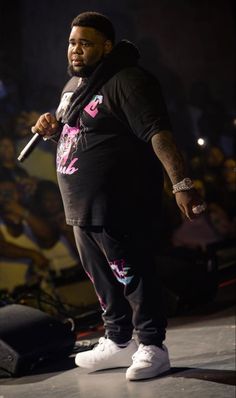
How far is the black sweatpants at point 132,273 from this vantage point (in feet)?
9.41

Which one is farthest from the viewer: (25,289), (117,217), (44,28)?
(44,28)

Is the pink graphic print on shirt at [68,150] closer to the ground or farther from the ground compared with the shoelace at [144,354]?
farther from the ground

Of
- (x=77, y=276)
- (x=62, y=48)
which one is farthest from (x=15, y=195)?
(x=62, y=48)

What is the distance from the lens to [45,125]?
292 centimetres

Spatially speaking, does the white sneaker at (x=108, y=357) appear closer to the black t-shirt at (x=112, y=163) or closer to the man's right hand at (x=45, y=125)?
the black t-shirt at (x=112, y=163)

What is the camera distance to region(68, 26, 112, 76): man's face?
285 centimetres

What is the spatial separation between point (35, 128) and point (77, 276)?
321 cm

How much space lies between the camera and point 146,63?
291 inches

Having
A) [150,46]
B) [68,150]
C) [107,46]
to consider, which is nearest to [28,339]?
[68,150]

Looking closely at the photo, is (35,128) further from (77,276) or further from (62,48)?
(62,48)

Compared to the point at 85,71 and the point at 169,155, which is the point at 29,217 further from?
the point at 169,155

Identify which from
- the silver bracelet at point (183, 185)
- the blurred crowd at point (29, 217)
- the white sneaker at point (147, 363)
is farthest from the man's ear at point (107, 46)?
the blurred crowd at point (29, 217)

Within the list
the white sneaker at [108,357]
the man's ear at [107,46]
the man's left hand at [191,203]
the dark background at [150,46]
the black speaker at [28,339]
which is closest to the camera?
the man's left hand at [191,203]

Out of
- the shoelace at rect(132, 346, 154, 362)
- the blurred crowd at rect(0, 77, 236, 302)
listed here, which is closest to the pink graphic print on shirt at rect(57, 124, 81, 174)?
the shoelace at rect(132, 346, 154, 362)
